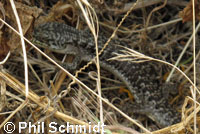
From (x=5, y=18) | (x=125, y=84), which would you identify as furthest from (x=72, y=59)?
(x=5, y=18)

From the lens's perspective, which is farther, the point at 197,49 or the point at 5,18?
the point at 197,49

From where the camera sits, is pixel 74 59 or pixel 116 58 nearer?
pixel 116 58

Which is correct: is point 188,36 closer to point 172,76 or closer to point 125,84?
point 172,76

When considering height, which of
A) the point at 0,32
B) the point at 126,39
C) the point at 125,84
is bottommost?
the point at 125,84

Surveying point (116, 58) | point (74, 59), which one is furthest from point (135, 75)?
point (74, 59)

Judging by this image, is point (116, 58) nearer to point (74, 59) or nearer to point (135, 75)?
point (135, 75)

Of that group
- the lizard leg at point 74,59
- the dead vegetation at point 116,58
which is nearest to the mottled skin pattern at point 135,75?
the lizard leg at point 74,59

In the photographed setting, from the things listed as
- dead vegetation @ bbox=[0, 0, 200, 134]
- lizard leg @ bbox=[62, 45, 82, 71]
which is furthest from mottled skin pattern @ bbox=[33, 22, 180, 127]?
dead vegetation @ bbox=[0, 0, 200, 134]

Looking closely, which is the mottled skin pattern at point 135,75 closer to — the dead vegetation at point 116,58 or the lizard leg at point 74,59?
the lizard leg at point 74,59
